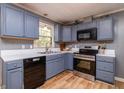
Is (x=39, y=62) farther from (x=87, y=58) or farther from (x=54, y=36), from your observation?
(x=54, y=36)

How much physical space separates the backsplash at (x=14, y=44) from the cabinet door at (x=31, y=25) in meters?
0.28

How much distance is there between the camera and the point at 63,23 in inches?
172

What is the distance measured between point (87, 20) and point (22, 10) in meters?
2.23

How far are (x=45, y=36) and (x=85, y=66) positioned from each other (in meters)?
1.81

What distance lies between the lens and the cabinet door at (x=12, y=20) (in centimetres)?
204

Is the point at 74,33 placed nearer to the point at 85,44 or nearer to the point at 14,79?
the point at 85,44

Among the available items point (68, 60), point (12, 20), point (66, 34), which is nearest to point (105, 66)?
point (68, 60)

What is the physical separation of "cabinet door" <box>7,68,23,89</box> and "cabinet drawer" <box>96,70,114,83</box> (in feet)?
6.78

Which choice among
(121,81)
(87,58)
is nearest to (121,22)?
(87,58)

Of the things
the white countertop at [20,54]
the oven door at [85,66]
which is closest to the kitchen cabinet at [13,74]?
the white countertop at [20,54]

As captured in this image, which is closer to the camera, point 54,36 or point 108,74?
point 108,74

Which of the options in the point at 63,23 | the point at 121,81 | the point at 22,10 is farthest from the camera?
the point at 63,23

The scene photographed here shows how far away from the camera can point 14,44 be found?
2.49 meters

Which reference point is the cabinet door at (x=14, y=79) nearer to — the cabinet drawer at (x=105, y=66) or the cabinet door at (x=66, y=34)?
the cabinet drawer at (x=105, y=66)
